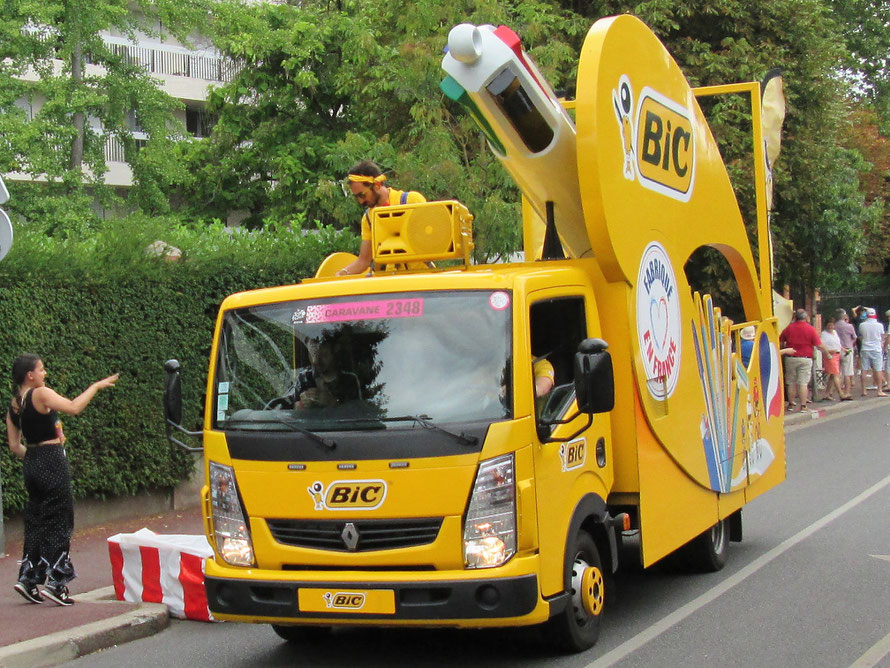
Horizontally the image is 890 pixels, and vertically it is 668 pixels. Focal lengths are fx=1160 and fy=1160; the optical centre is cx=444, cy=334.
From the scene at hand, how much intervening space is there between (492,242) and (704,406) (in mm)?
5835

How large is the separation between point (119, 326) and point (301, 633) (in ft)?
15.8

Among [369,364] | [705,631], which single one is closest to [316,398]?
[369,364]

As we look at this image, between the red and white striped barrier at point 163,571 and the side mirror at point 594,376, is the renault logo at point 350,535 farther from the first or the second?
the red and white striped barrier at point 163,571

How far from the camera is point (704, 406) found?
309 inches

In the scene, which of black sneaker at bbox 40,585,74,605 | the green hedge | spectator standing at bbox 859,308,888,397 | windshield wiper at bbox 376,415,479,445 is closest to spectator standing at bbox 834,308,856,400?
spectator standing at bbox 859,308,888,397

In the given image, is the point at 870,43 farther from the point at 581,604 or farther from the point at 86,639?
the point at 86,639

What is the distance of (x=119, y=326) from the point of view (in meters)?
10.8

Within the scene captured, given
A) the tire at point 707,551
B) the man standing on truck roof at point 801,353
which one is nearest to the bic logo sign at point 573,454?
the tire at point 707,551

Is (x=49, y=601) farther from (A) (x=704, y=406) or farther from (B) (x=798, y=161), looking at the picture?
(B) (x=798, y=161)

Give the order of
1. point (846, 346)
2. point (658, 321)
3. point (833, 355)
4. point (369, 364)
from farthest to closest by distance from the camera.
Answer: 1. point (846, 346)
2. point (833, 355)
3. point (658, 321)
4. point (369, 364)

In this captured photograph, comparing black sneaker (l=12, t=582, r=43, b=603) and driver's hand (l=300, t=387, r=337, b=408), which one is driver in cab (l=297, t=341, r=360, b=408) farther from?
black sneaker (l=12, t=582, r=43, b=603)

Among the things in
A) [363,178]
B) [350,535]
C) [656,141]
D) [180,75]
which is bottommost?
[350,535]

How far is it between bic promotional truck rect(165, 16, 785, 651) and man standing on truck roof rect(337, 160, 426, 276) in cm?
23

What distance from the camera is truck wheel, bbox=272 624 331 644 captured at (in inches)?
269
